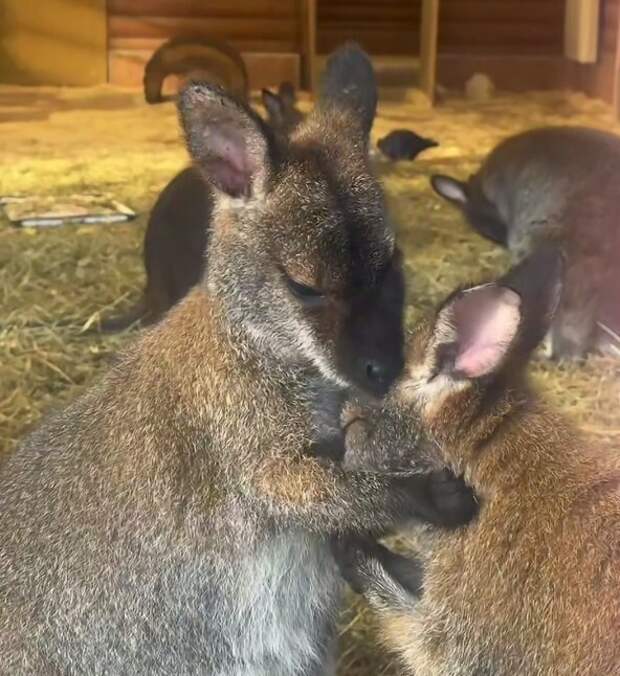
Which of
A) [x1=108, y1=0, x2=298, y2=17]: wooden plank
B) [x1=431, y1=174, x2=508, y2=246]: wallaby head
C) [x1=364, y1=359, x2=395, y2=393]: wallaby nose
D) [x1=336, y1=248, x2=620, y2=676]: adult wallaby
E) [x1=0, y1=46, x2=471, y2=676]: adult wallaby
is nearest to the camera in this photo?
[x1=336, y1=248, x2=620, y2=676]: adult wallaby

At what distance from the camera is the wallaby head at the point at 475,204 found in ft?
18.1

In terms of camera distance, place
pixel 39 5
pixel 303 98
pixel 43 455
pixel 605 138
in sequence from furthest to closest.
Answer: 1. pixel 39 5
2. pixel 303 98
3. pixel 605 138
4. pixel 43 455

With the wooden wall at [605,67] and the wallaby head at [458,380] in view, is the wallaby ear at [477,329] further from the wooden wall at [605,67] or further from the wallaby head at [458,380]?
the wooden wall at [605,67]

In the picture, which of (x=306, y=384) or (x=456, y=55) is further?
(x=456, y=55)

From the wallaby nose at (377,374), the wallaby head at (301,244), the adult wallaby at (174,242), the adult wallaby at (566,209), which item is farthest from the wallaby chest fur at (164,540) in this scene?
the adult wallaby at (566,209)

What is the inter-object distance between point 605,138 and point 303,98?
2.61 metres

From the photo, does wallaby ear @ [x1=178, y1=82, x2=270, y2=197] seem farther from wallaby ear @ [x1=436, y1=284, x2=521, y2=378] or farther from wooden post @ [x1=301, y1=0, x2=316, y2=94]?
wooden post @ [x1=301, y1=0, x2=316, y2=94]

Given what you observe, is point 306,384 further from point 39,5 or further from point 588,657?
point 39,5

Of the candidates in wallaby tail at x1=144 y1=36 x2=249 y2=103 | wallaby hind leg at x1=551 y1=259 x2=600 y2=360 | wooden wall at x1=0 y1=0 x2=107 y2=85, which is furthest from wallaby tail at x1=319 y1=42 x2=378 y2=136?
wooden wall at x1=0 y1=0 x2=107 y2=85

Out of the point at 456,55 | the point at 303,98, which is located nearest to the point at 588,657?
the point at 303,98

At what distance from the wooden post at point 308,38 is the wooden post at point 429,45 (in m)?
0.78

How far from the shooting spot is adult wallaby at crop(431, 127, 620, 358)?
4.32 m

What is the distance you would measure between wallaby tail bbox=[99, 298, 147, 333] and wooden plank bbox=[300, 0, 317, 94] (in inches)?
151

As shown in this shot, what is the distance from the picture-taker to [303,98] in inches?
278
